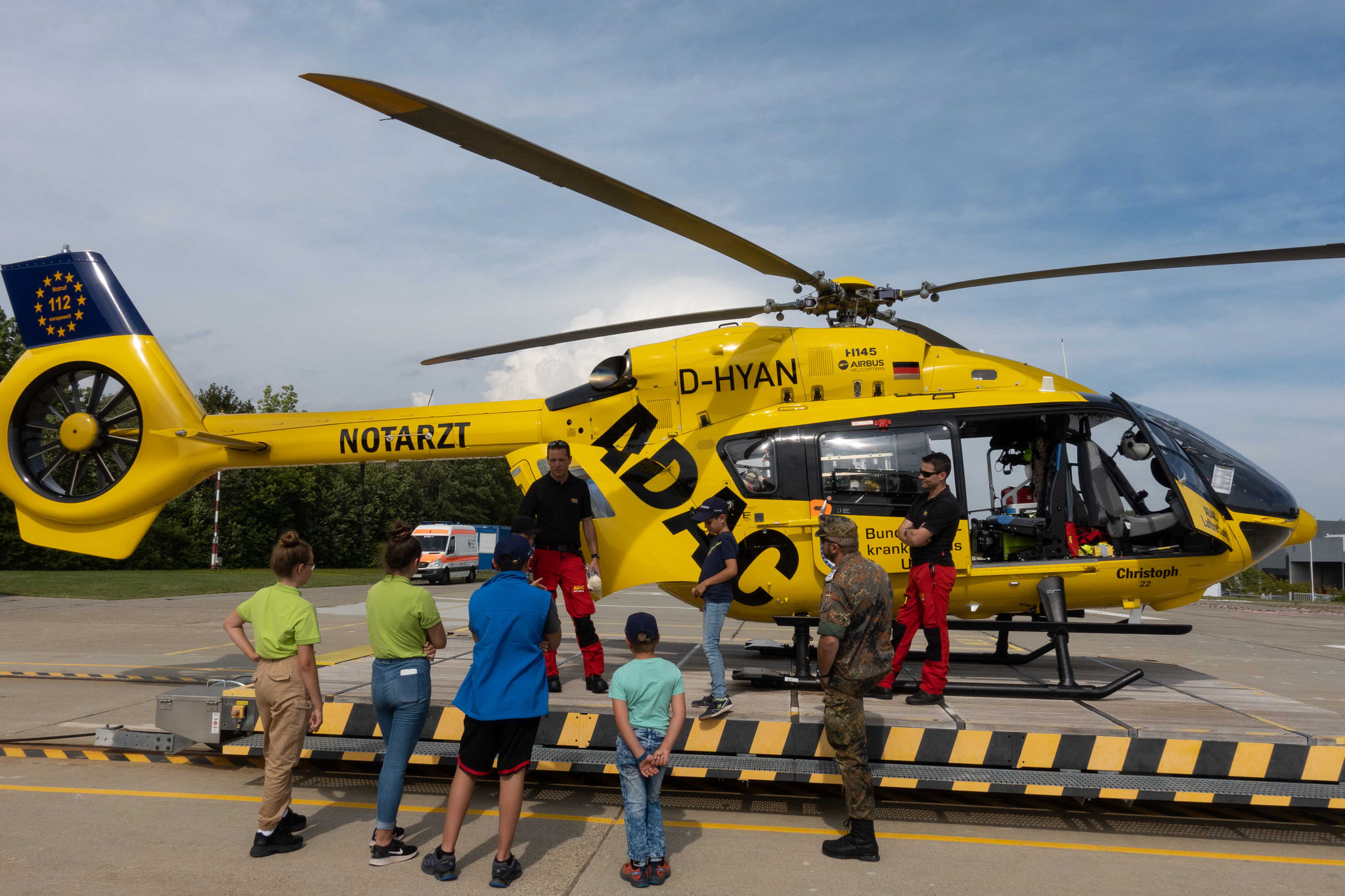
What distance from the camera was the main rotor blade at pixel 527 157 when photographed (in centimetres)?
454

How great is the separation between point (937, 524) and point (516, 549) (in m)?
3.46

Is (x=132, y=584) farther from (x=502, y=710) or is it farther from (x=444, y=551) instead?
(x=502, y=710)

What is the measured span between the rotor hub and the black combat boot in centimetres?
853

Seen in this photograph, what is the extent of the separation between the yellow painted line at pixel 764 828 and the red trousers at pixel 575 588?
4.51 ft

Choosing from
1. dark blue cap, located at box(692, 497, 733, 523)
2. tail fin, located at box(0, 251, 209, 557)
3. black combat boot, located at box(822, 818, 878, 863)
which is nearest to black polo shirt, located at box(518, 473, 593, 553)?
dark blue cap, located at box(692, 497, 733, 523)

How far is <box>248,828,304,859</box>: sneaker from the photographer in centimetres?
473

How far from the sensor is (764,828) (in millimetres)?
5371

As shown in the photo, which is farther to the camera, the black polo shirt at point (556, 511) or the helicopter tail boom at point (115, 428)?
the helicopter tail boom at point (115, 428)

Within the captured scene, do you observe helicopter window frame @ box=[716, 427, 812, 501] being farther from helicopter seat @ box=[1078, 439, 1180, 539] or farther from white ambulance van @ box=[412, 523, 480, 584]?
white ambulance van @ box=[412, 523, 480, 584]

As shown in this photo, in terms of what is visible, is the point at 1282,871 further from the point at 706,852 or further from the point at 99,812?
the point at 99,812

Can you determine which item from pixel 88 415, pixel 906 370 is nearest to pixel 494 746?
Answer: pixel 906 370

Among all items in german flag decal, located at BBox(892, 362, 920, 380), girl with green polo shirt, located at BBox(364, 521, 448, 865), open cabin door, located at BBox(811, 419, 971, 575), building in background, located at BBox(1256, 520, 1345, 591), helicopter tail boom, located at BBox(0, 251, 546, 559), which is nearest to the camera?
girl with green polo shirt, located at BBox(364, 521, 448, 865)

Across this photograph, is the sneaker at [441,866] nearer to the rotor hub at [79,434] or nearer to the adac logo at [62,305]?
the rotor hub at [79,434]

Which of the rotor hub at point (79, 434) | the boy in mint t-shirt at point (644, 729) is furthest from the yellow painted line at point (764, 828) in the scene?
the rotor hub at point (79, 434)
